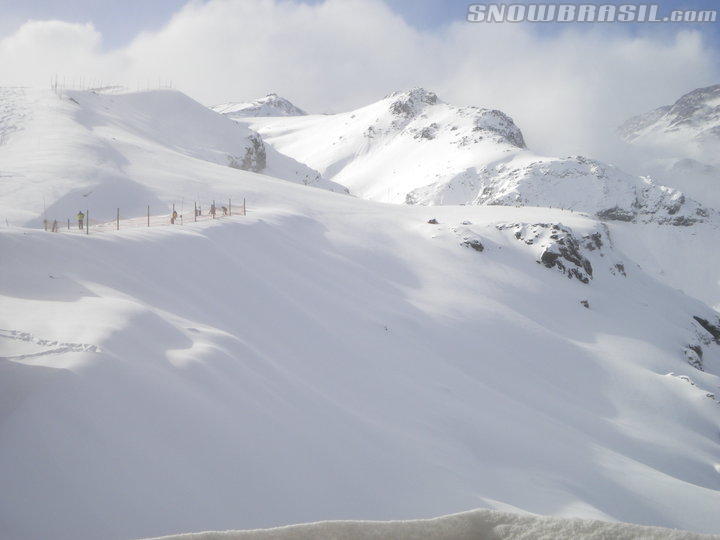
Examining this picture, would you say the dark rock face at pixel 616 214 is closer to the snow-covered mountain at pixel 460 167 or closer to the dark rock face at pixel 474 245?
the snow-covered mountain at pixel 460 167

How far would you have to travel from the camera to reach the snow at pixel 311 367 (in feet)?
→ 22.0

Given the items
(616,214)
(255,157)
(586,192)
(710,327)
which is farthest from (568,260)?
(616,214)

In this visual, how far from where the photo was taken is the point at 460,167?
403ft

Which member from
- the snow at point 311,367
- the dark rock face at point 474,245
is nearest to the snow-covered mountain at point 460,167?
the dark rock face at point 474,245

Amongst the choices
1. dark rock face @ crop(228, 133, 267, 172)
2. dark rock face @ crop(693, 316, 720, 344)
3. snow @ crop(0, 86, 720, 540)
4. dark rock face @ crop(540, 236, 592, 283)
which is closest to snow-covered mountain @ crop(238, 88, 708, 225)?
dark rock face @ crop(228, 133, 267, 172)

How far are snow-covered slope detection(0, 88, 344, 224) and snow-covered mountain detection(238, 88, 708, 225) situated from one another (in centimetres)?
5839

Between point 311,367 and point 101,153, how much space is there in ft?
109

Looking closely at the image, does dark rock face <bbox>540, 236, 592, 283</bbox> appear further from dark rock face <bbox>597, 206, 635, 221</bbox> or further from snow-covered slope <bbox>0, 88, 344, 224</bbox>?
dark rock face <bbox>597, 206, 635, 221</bbox>

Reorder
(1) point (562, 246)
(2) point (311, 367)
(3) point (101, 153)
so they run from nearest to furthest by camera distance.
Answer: (2) point (311, 367) → (3) point (101, 153) → (1) point (562, 246)

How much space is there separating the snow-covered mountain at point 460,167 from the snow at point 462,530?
105m

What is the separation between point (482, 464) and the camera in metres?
12.7

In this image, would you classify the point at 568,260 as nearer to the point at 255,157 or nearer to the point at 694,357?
the point at 694,357

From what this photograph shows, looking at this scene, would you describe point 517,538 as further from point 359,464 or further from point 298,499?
point 359,464

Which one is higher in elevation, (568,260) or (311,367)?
(568,260)
